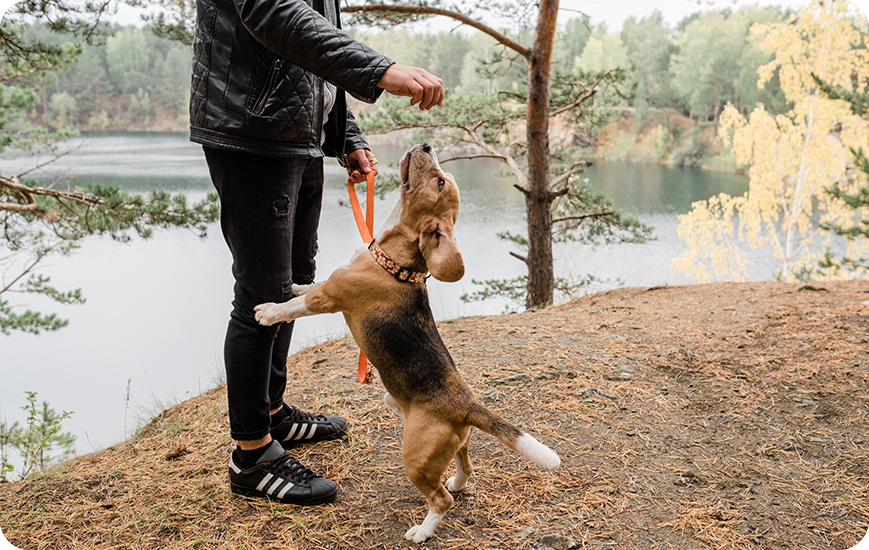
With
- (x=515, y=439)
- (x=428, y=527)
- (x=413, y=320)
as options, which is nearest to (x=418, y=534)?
(x=428, y=527)

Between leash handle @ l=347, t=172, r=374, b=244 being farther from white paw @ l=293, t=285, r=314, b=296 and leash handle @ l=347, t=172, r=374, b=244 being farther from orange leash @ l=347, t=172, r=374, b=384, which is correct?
white paw @ l=293, t=285, r=314, b=296

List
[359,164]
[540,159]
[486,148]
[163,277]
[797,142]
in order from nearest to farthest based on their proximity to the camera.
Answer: [359,164] → [540,159] → [486,148] → [163,277] → [797,142]

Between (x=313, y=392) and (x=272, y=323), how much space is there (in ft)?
4.97

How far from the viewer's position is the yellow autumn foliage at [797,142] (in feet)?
50.9

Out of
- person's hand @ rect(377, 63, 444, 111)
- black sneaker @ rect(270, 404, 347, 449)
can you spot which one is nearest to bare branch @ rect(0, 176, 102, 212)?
black sneaker @ rect(270, 404, 347, 449)

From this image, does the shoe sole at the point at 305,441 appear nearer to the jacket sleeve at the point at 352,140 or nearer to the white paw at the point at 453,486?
the white paw at the point at 453,486

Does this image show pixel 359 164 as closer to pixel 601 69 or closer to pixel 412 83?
pixel 412 83

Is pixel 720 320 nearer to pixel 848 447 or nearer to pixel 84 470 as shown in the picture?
pixel 848 447

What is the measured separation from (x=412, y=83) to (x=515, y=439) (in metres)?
1.30

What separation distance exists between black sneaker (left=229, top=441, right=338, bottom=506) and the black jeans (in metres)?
0.14

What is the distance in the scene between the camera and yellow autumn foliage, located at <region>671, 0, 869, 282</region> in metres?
15.5

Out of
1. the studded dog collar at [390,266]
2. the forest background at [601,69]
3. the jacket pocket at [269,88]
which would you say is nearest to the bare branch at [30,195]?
the forest background at [601,69]

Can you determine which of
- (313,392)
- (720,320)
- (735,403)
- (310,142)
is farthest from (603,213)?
(310,142)

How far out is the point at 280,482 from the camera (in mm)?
2305
